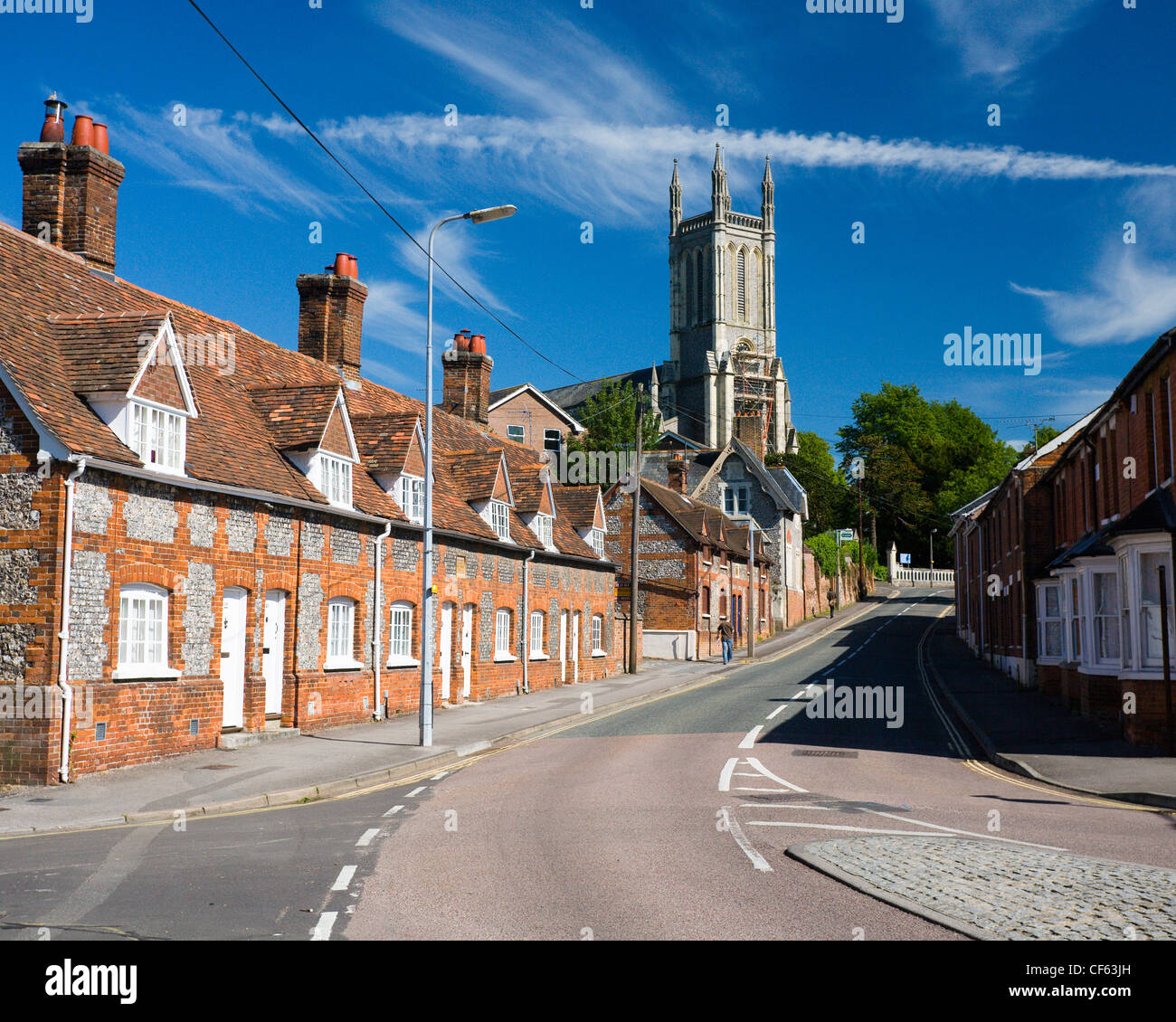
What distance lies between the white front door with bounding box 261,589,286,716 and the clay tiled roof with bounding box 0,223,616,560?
79.8 inches

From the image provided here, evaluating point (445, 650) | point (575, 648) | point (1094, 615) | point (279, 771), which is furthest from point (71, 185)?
point (1094, 615)

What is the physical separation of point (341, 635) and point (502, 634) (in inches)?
351

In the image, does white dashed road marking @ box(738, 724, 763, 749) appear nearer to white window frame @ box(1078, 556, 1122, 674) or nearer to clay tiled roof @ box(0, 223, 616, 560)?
white window frame @ box(1078, 556, 1122, 674)

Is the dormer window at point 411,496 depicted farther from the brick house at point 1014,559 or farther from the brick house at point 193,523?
the brick house at point 1014,559

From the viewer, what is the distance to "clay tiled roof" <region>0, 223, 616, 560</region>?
52.2 ft

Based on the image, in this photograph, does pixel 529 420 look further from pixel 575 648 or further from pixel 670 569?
pixel 575 648

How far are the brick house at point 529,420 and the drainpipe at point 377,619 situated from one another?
47.4m

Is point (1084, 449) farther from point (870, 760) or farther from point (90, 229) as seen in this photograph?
point (90, 229)

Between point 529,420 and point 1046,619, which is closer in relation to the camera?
point 1046,619

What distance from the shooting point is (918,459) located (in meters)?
98.4

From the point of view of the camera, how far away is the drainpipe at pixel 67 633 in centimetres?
1459

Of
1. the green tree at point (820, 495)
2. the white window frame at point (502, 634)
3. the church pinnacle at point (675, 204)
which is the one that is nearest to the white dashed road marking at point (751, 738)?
the white window frame at point (502, 634)

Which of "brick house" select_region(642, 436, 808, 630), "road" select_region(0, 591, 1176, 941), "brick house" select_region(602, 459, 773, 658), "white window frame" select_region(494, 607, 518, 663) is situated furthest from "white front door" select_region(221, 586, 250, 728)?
"brick house" select_region(642, 436, 808, 630)
